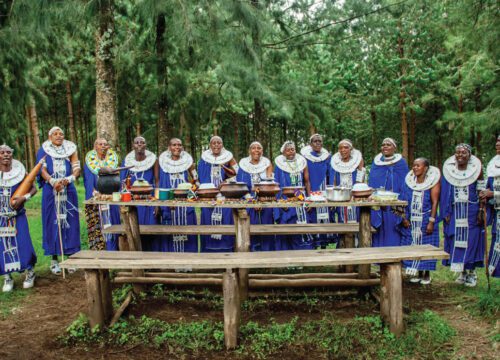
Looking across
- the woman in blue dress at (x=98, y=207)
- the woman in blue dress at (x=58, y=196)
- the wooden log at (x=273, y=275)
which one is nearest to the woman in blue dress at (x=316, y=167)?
the wooden log at (x=273, y=275)

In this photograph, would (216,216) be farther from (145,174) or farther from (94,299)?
(94,299)

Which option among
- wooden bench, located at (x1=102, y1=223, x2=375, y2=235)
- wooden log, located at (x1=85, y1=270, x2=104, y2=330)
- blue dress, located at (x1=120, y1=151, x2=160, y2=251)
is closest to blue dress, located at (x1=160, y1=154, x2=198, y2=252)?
blue dress, located at (x1=120, y1=151, x2=160, y2=251)

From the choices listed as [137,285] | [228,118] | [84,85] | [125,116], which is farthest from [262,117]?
[228,118]

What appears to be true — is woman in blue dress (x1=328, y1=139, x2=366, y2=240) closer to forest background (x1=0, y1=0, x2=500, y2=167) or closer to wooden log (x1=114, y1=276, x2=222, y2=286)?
forest background (x1=0, y1=0, x2=500, y2=167)

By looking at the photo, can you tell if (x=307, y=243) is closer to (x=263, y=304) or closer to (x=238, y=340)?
(x=263, y=304)

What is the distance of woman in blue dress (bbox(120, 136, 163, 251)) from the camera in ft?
18.2

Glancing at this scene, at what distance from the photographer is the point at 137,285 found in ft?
15.7

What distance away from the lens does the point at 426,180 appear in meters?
5.19

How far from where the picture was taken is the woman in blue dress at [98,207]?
17.9 ft

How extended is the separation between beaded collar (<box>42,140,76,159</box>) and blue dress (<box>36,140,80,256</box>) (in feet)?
0.07

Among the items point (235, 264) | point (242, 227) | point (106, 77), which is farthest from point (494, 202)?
point (106, 77)

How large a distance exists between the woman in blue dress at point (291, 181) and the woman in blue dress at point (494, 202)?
222 centimetres

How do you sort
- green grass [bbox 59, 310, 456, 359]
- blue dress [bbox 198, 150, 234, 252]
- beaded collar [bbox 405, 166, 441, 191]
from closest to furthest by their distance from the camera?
green grass [bbox 59, 310, 456, 359] → beaded collar [bbox 405, 166, 441, 191] → blue dress [bbox 198, 150, 234, 252]

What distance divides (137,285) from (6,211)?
193 centimetres
